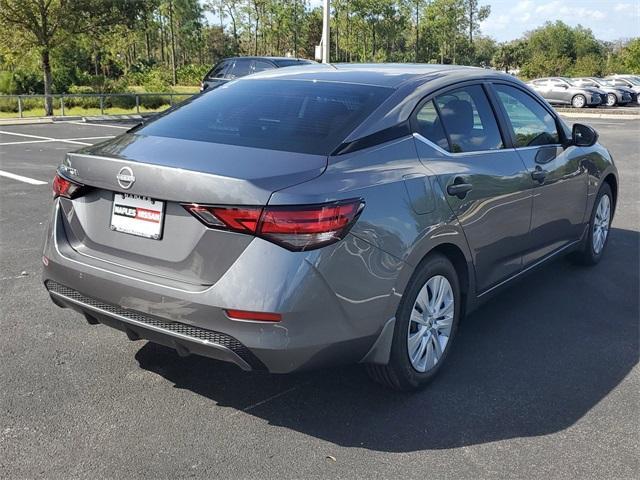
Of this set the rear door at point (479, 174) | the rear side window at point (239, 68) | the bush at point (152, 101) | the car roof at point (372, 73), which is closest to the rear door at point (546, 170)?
the rear door at point (479, 174)

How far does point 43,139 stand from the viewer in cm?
1619

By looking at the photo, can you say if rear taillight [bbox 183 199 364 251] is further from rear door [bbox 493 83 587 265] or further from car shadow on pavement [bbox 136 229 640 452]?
rear door [bbox 493 83 587 265]

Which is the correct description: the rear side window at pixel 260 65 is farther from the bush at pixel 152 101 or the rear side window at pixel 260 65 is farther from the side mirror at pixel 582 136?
the side mirror at pixel 582 136

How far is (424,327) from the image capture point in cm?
347

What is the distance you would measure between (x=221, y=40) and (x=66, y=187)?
265 ft

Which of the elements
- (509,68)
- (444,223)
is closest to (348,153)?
(444,223)

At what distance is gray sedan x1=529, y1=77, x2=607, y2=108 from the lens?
3356 centimetres

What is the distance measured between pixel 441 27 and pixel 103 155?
76.0 meters

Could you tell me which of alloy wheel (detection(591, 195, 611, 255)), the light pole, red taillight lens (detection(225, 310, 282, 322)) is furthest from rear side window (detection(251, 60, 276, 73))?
red taillight lens (detection(225, 310, 282, 322))

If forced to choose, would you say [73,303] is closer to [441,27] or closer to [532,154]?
[532,154]

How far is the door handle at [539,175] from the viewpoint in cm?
436

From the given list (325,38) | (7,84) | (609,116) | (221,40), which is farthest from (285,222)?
(221,40)

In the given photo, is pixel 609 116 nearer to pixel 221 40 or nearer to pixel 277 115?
pixel 277 115

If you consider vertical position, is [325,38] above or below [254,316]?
above
